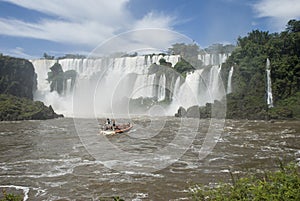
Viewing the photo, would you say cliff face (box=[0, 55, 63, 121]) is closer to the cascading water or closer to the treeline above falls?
the treeline above falls

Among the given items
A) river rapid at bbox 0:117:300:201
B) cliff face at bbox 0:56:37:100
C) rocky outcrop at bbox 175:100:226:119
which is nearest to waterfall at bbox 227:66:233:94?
rocky outcrop at bbox 175:100:226:119

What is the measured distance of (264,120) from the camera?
84.0 ft

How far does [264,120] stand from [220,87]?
8.13m

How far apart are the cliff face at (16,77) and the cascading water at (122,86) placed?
16.7 ft

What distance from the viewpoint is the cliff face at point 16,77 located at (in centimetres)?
3909

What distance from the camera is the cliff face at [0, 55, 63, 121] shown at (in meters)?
30.4

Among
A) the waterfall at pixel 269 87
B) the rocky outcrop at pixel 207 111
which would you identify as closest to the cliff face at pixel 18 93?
the rocky outcrop at pixel 207 111

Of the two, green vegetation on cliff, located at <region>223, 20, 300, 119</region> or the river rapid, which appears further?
green vegetation on cliff, located at <region>223, 20, 300, 119</region>

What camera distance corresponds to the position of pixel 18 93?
40.8m

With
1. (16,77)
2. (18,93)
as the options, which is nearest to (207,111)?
(18,93)

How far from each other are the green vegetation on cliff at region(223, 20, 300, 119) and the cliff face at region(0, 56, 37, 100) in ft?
90.3

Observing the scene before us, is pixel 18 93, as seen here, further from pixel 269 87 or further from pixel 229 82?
pixel 269 87

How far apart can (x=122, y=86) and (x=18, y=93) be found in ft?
62.9

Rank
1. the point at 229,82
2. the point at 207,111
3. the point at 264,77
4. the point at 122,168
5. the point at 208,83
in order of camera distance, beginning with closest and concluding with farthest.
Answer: the point at 122,168
the point at 207,111
the point at 264,77
the point at 229,82
the point at 208,83
